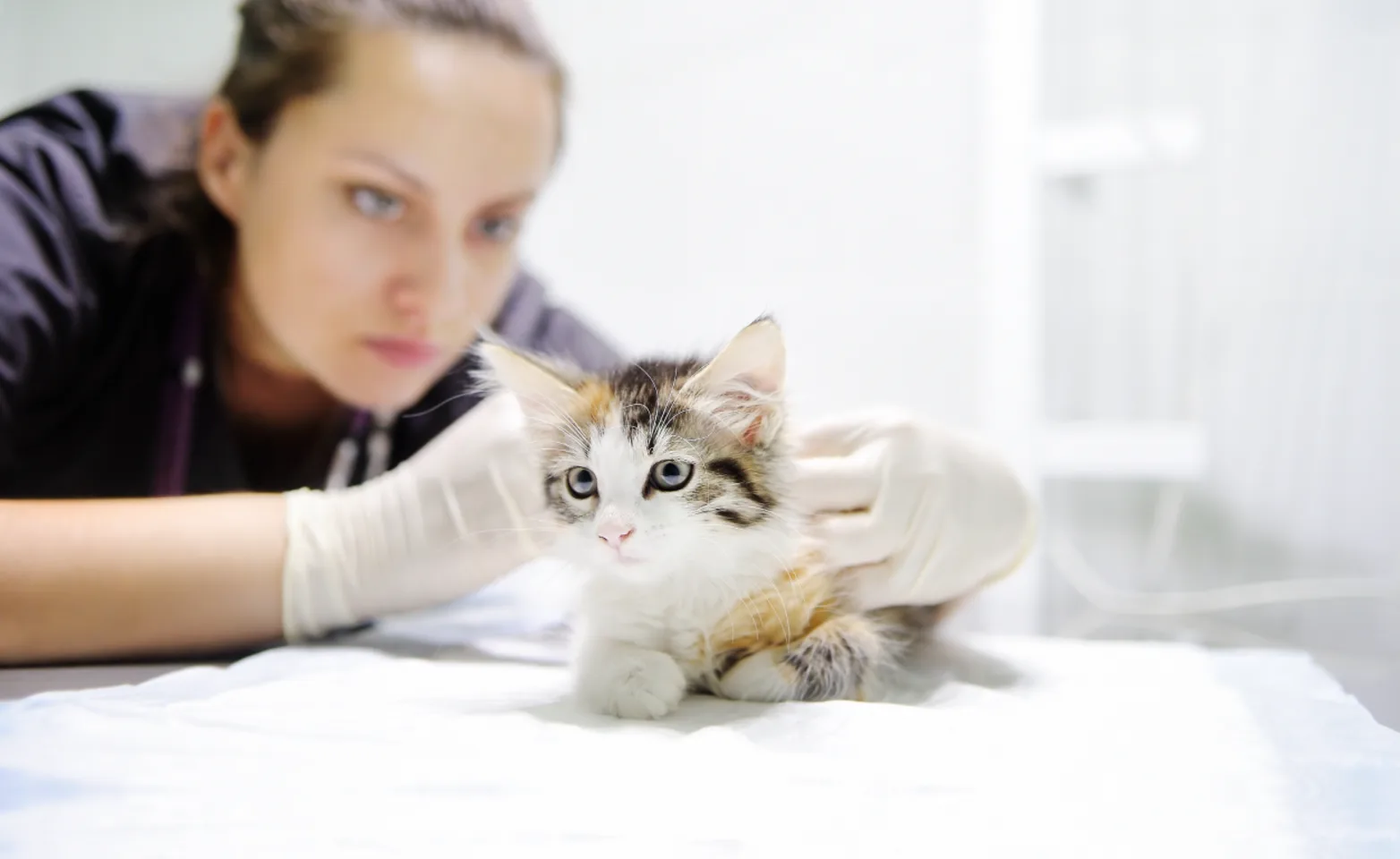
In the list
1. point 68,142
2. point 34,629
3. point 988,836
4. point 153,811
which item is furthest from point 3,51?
point 988,836

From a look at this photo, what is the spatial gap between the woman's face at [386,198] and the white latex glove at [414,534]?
0.31m

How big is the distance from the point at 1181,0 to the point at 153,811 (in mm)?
1852

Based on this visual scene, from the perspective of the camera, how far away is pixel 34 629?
3.19 ft

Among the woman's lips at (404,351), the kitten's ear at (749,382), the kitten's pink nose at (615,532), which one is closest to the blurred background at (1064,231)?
the woman's lips at (404,351)

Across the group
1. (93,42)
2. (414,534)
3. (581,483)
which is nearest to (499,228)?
(414,534)

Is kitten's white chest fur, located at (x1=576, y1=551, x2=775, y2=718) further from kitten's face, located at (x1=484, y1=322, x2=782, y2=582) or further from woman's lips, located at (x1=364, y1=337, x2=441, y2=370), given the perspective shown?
woman's lips, located at (x1=364, y1=337, x2=441, y2=370)

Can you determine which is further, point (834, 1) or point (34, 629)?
point (834, 1)

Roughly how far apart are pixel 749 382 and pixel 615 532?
188mm

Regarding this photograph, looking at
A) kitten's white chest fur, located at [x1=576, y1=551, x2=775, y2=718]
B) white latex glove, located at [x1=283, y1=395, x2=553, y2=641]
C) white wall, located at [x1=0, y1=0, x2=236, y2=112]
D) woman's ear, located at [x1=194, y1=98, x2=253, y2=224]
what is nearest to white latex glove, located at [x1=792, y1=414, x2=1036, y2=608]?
kitten's white chest fur, located at [x1=576, y1=551, x2=775, y2=718]

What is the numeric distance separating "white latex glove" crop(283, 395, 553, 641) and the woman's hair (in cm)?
56

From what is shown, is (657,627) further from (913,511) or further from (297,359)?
(297,359)

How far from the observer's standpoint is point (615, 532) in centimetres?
77

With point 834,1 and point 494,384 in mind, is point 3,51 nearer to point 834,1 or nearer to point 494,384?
point 494,384

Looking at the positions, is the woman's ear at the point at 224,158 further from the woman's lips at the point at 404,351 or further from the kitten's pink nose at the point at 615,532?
the kitten's pink nose at the point at 615,532
